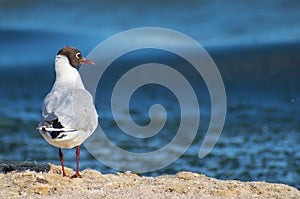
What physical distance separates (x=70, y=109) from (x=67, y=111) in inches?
2.7

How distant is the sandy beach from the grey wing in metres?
0.54

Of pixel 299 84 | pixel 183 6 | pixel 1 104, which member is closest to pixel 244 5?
pixel 183 6

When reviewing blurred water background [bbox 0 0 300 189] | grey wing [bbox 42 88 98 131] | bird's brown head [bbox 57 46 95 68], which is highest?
blurred water background [bbox 0 0 300 189]

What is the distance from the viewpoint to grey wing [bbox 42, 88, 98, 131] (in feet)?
22.2

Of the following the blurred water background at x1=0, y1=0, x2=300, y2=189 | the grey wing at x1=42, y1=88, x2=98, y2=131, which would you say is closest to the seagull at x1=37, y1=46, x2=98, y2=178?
the grey wing at x1=42, y1=88, x2=98, y2=131

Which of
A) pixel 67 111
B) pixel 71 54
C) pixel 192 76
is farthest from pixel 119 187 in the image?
pixel 192 76

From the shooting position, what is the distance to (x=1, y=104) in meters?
13.1

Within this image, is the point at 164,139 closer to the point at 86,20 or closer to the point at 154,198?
the point at 154,198

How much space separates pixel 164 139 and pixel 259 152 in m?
1.52

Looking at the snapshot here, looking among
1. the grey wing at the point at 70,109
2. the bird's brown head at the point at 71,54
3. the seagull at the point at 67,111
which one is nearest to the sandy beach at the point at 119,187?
the seagull at the point at 67,111

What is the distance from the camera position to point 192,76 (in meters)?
13.7

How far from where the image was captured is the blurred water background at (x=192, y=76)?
10.5 m

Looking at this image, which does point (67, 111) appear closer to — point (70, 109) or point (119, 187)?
point (70, 109)

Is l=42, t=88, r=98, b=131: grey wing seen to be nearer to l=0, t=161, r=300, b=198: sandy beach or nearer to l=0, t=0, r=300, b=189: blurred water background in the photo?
l=0, t=161, r=300, b=198: sandy beach
